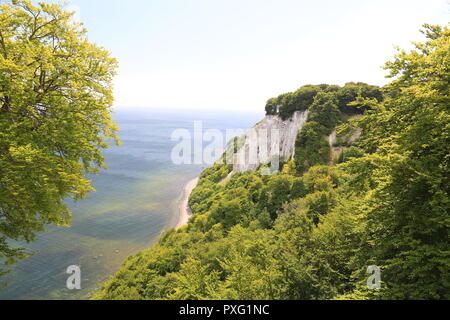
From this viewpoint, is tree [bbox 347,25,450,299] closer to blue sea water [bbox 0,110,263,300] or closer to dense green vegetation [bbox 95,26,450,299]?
dense green vegetation [bbox 95,26,450,299]

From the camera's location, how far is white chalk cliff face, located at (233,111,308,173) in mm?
51656

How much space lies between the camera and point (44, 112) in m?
10.3

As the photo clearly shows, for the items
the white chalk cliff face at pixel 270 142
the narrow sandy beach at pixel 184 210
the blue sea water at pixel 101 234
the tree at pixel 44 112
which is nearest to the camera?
the tree at pixel 44 112

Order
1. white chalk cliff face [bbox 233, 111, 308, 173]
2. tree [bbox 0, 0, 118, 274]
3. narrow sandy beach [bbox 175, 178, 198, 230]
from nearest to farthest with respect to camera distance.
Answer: tree [bbox 0, 0, 118, 274] < white chalk cliff face [bbox 233, 111, 308, 173] < narrow sandy beach [bbox 175, 178, 198, 230]

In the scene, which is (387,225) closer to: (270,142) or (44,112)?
(44,112)

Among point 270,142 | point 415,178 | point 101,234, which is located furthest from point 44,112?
point 270,142

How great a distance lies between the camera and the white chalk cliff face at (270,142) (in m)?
51.7

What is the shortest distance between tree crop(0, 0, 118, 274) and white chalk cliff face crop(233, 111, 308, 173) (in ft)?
137

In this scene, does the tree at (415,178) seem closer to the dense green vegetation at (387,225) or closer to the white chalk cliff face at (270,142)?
the dense green vegetation at (387,225)

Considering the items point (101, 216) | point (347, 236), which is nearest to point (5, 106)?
point (347, 236)

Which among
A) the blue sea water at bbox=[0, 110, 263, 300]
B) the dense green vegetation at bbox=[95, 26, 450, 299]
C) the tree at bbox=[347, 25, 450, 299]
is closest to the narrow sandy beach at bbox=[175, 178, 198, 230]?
the blue sea water at bbox=[0, 110, 263, 300]

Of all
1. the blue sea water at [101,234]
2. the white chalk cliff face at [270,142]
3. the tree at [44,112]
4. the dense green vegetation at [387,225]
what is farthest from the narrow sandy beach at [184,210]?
the tree at [44,112]

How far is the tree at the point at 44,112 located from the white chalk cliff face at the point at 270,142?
4161cm

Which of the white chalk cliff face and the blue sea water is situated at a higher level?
the white chalk cliff face
